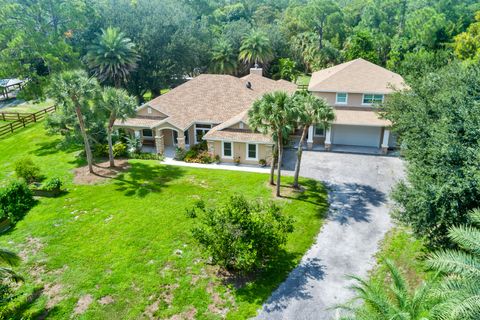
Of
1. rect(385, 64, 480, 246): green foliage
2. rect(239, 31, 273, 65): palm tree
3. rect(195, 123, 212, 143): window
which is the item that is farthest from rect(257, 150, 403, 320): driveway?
rect(239, 31, 273, 65): palm tree

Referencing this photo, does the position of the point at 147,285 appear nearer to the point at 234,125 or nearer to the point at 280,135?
→ the point at 280,135

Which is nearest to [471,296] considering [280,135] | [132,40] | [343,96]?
[280,135]

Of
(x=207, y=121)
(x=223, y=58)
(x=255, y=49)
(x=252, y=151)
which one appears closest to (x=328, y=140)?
(x=252, y=151)

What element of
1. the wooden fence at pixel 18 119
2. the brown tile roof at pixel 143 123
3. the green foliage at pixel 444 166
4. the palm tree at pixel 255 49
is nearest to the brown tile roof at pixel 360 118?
the green foliage at pixel 444 166

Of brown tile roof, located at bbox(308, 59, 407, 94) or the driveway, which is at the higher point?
brown tile roof, located at bbox(308, 59, 407, 94)

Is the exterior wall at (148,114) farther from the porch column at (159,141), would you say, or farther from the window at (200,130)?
Result: the window at (200,130)

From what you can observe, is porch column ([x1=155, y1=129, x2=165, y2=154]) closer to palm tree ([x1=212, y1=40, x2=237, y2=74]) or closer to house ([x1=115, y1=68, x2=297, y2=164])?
house ([x1=115, y1=68, x2=297, y2=164])
